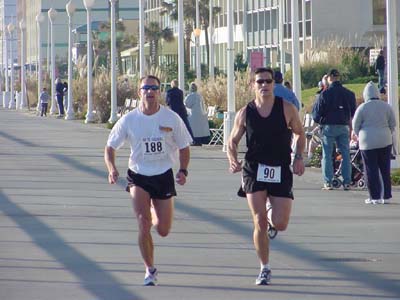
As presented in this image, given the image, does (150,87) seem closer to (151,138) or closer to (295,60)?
(151,138)

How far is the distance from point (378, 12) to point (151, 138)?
178 ft

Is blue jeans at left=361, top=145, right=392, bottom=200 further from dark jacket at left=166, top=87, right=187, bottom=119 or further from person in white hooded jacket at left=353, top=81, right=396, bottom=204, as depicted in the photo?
dark jacket at left=166, top=87, right=187, bottom=119

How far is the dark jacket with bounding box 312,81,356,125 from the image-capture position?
746 inches

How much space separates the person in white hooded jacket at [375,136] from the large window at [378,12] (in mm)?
46973

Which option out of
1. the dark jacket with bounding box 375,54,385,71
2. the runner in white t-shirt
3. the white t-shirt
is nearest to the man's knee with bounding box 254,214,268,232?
the runner in white t-shirt

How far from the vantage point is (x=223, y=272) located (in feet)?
37.0

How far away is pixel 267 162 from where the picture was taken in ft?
34.6

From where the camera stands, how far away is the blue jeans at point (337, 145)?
19.0 m

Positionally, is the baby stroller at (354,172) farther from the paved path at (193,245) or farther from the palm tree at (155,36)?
the palm tree at (155,36)

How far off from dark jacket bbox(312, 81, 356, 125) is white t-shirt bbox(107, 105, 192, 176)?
8456 mm

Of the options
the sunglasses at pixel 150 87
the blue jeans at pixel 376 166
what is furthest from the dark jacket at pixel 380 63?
the sunglasses at pixel 150 87

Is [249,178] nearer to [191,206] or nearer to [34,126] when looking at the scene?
[191,206]

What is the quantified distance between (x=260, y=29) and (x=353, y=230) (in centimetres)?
5498

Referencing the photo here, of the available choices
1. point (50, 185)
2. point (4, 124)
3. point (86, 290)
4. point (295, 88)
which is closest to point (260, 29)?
point (4, 124)
